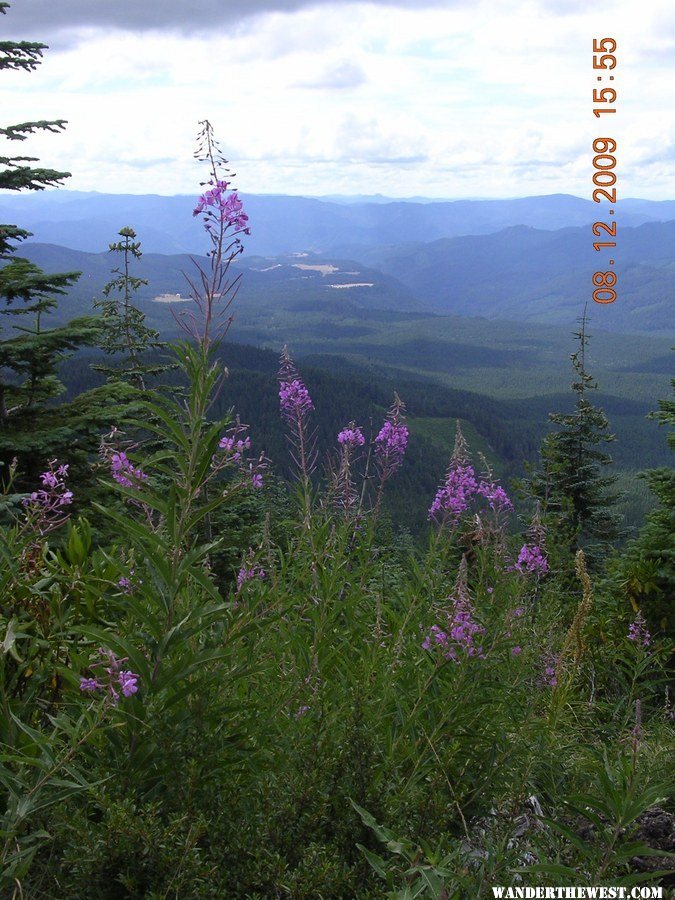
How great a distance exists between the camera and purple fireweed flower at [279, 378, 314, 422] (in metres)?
3.63

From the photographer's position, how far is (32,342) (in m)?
10.9

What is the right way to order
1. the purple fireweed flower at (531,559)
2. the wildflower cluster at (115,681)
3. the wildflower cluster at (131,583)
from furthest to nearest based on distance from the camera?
the purple fireweed flower at (531,559) < the wildflower cluster at (131,583) < the wildflower cluster at (115,681)

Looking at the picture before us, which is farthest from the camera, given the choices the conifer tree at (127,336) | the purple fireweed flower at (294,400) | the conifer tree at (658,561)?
the conifer tree at (127,336)

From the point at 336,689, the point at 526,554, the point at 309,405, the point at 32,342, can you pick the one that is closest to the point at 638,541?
the point at 526,554

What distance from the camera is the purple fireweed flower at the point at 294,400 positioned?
363cm

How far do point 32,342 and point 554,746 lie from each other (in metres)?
9.85

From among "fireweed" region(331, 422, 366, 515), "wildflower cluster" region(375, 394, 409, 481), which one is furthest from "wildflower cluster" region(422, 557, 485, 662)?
"wildflower cluster" region(375, 394, 409, 481)

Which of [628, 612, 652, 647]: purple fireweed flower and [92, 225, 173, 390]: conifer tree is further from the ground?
[92, 225, 173, 390]: conifer tree

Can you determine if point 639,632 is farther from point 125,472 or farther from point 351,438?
point 125,472

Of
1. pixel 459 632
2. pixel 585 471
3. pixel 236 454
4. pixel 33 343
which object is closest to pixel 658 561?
pixel 459 632

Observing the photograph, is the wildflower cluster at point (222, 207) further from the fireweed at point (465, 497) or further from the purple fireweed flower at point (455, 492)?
the purple fireweed flower at point (455, 492)

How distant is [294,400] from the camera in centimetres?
364

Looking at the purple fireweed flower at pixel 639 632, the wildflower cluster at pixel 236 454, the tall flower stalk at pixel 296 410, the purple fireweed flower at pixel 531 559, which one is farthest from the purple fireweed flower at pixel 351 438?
the purple fireweed flower at pixel 639 632

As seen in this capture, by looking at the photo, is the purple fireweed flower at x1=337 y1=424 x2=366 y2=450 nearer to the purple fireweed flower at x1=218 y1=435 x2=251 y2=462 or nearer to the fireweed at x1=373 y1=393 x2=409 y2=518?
the fireweed at x1=373 y1=393 x2=409 y2=518
